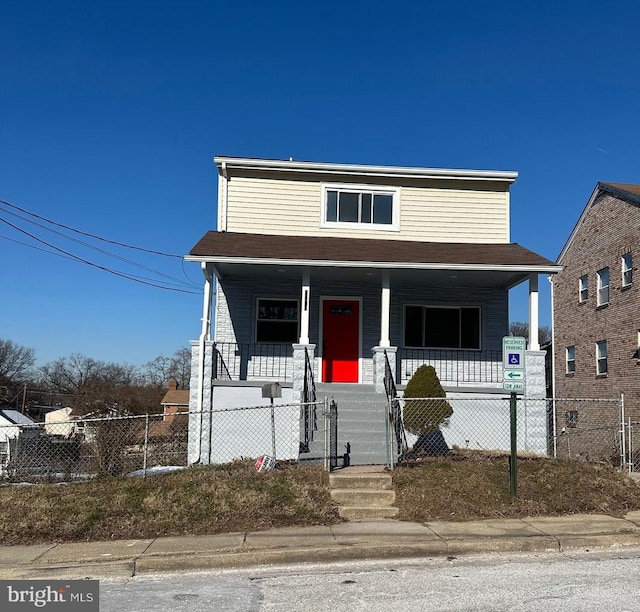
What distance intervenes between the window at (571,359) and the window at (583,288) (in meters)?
2.03

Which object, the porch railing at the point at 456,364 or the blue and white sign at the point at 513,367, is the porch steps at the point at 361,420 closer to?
the porch railing at the point at 456,364

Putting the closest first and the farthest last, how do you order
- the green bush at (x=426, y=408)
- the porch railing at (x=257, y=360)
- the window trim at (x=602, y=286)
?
the green bush at (x=426, y=408) → the porch railing at (x=257, y=360) → the window trim at (x=602, y=286)

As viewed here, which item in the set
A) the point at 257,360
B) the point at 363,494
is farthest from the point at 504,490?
the point at 257,360

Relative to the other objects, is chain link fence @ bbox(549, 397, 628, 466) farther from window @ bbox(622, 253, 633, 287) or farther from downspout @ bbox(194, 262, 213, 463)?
downspout @ bbox(194, 262, 213, 463)

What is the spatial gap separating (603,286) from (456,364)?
10.7m

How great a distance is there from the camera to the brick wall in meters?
20.4

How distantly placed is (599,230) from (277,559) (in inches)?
791

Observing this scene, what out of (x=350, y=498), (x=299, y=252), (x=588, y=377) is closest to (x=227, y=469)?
(x=350, y=498)

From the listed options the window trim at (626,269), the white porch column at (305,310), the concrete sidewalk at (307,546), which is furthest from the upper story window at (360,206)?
the window trim at (626,269)

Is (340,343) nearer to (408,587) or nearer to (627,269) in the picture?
(408,587)

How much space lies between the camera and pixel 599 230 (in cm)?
2286

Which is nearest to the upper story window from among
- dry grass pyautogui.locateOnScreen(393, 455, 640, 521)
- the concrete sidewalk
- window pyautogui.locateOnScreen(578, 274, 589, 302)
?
dry grass pyautogui.locateOnScreen(393, 455, 640, 521)

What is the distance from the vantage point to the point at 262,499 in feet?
27.5

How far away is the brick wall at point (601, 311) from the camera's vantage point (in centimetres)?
2041
